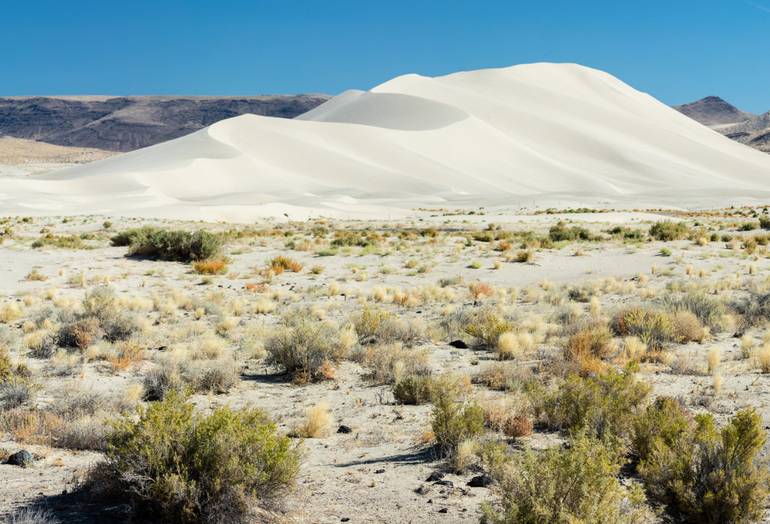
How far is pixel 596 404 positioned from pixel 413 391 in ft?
6.69

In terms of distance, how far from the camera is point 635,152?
116 m

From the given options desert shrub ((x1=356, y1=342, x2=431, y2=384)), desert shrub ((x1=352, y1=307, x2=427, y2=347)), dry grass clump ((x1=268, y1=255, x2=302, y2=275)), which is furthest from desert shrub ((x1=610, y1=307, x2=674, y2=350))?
dry grass clump ((x1=268, y1=255, x2=302, y2=275))

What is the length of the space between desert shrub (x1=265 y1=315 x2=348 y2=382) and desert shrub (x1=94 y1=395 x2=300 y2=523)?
12.3 feet

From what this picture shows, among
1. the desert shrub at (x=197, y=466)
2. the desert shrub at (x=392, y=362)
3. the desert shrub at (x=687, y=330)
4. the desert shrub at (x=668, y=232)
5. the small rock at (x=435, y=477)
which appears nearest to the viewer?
the desert shrub at (x=197, y=466)

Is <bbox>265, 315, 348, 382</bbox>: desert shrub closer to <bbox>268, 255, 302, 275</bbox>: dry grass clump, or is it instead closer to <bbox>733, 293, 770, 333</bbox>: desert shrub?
<bbox>733, 293, 770, 333</bbox>: desert shrub

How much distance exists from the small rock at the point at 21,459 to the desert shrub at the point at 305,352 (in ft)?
11.1

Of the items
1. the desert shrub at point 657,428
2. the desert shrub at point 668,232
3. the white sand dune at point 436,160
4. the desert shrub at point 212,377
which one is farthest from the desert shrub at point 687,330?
the white sand dune at point 436,160

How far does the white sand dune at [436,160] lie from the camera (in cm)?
7531

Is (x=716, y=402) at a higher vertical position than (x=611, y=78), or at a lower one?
lower

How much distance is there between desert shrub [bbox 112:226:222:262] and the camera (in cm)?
2067

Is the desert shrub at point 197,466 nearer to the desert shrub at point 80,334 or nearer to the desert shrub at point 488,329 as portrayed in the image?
the desert shrub at point 80,334

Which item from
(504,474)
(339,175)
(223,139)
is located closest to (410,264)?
(504,474)

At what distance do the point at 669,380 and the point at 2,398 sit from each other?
6969mm

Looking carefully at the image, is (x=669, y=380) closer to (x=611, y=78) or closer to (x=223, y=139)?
(x=223, y=139)
